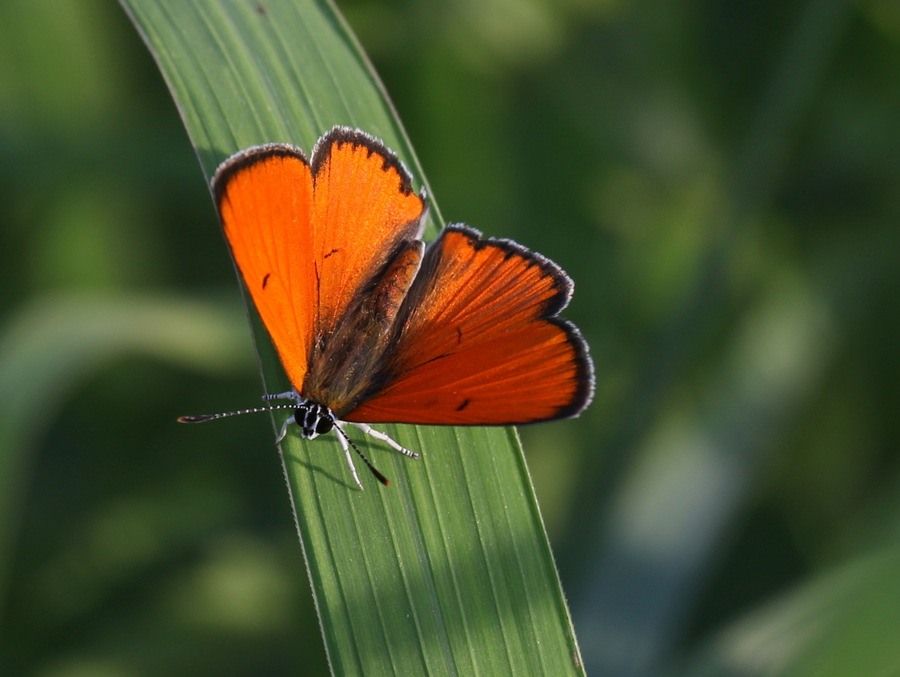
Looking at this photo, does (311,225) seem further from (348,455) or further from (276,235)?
(348,455)

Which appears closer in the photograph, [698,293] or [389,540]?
[389,540]

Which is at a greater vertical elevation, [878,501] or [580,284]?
[580,284]

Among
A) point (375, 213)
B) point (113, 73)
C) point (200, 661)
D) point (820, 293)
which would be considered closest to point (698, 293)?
point (820, 293)

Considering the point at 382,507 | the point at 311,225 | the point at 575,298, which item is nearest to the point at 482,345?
the point at 382,507

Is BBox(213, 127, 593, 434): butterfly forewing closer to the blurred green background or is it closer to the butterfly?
the butterfly

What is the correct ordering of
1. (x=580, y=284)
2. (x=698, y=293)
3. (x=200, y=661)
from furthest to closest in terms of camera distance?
(x=580, y=284) → (x=200, y=661) → (x=698, y=293)

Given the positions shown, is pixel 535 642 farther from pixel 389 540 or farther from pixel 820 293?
pixel 820 293

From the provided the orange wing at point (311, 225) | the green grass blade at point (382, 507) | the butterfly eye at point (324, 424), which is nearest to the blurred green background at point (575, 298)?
the orange wing at point (311, 225)
